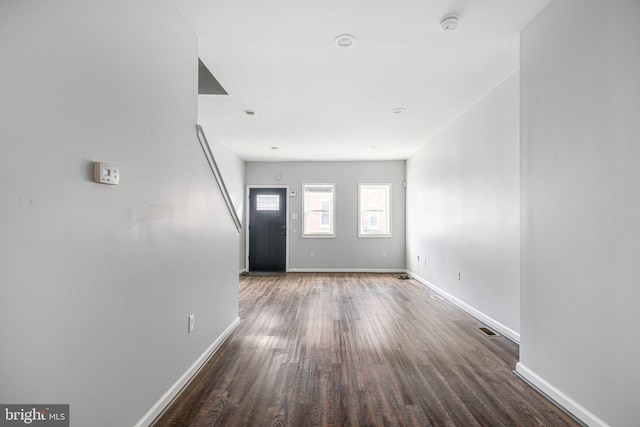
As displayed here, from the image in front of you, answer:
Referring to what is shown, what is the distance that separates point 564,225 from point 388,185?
5.38 meters

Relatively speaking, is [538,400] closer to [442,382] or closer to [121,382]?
[442,382]

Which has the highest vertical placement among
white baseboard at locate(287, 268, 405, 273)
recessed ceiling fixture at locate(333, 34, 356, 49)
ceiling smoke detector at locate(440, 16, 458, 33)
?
recessed ceiling fixture at locate(333, 34, 356, 49)

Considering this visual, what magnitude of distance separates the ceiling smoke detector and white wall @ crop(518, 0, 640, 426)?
0.57 metres

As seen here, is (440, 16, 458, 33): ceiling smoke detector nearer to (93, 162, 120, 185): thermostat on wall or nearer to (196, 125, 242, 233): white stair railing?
(196, 125, 242, 233): white stair railing

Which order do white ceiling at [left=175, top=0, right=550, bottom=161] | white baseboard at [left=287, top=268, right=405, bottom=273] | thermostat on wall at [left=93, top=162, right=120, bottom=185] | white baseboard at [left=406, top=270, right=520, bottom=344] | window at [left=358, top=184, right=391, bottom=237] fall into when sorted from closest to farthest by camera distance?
thermostat on wall at [left=93, top=162, right=120, bottom=185]
white ceiling at [left=175, top=0, right=550, bottom=161]
white baseboard at [left=406, top=270, right=520, bottom=344]
white baseboard at [left=287, top=268, right=405, bottom=273]
window at [left=358, top=184, right=391, bottom=237]

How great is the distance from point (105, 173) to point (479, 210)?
372 cm

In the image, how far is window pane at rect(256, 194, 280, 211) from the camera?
7.34 m

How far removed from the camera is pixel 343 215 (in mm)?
7246

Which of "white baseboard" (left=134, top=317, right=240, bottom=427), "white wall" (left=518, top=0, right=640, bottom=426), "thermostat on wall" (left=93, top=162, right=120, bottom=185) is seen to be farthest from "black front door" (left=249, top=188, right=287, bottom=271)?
"thermostat on wall" (left=93, top=162, right=120, bottom=185)

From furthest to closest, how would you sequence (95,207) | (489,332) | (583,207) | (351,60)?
(489,332) < (351,60) < (583,207) < (95,207)

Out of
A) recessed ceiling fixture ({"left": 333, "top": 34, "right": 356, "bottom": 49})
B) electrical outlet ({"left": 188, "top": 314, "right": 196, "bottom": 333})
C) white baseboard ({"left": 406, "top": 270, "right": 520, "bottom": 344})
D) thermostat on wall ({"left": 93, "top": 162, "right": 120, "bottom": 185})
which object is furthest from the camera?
white baseboard ({"left": 406, "top": 270, "right": 520, "bottom": 344})

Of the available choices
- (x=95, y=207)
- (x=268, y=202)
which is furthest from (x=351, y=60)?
(x=268, y=202)

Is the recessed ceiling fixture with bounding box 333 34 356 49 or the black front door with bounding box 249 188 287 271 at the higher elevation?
the recessed ceiling fixture with bounding box 333 34 356 49
